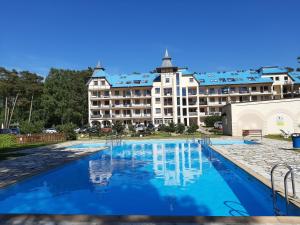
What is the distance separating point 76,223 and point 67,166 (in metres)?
9.73

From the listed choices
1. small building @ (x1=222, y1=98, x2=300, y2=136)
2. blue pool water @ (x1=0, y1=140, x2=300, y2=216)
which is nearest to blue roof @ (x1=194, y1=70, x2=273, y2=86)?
small building @ (x1=222, y1=98, x2=300, y2=136)

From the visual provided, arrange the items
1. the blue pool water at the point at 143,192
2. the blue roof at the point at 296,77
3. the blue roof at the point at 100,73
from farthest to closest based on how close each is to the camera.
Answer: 1. the blue roof at the point at 296,77
2. the blue roof at the point at 100,73
3. the blue pool water at the point at 143,192

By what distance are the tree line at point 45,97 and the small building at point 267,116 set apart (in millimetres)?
38200

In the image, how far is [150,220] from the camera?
531 centimetres

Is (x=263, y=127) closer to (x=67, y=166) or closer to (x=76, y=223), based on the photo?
(x=67, y=166)

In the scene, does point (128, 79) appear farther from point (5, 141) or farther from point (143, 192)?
point (143, 192)

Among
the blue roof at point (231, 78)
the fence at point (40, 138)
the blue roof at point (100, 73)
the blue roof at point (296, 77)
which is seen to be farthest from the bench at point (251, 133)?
the blue roof at point (296, 77)

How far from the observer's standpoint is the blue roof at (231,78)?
205ft

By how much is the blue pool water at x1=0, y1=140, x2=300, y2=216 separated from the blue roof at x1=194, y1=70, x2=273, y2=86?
51.0 metres

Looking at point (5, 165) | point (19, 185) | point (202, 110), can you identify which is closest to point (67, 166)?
point (5, 165)

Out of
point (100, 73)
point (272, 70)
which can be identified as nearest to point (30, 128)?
point (100, 73)

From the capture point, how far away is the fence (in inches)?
1139

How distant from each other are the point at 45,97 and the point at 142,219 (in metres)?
60.5

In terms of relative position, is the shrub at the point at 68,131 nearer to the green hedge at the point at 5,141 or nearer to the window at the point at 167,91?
the green hedge at the point at 5,141
